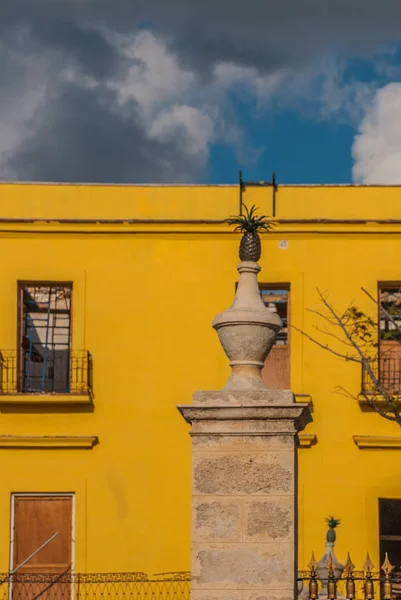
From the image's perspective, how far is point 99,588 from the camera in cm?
2178

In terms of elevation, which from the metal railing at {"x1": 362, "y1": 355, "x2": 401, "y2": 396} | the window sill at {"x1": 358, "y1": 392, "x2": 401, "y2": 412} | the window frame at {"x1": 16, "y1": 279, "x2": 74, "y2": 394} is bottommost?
the window sill at {"x1": 358, "y1": 392, "x2": 401, "y2": 412}

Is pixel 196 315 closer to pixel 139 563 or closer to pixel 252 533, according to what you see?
pixel 139 563

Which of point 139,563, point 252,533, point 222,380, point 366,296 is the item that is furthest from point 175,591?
point 252,533

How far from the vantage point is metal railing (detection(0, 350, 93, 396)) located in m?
23.0

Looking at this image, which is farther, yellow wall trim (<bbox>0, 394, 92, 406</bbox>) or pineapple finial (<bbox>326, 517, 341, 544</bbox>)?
yellow wall trim (<bbox>0, 394, 92, 406</bbox>)

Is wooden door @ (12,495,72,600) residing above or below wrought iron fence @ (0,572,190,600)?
above

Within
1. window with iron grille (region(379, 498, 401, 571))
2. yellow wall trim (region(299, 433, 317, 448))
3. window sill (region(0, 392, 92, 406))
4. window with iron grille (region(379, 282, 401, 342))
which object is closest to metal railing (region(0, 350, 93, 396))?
window sill (region(0, 392, 92, 406))

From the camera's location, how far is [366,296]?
2306 centimetres

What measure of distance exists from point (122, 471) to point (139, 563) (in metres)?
1.42

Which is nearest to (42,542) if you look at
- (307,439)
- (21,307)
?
(21,307)

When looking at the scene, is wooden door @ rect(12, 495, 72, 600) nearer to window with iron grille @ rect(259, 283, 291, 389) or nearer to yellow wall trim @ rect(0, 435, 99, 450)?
yellow wall trim @ rect(0, 435, 99, 450)

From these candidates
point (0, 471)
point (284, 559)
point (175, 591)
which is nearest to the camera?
point (284, 559)

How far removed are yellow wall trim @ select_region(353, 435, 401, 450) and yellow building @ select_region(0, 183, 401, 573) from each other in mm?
23

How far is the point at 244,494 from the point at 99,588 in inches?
461
